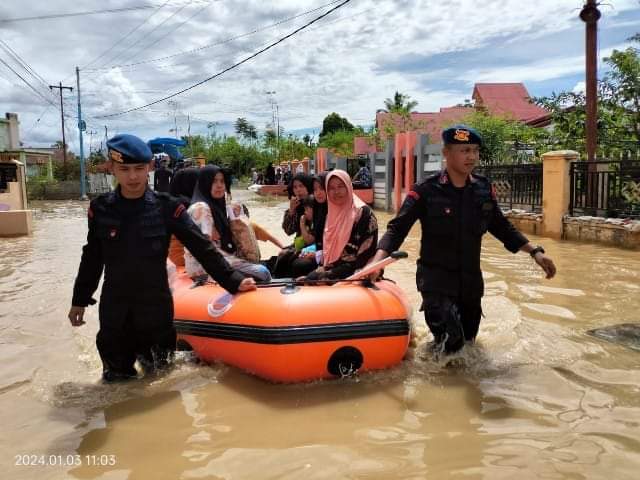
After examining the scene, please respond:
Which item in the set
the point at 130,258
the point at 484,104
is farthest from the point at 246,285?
the point at 484,104

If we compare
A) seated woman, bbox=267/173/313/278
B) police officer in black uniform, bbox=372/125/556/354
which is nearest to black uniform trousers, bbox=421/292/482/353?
police officer in black uniform, bbox=372/125/556/354

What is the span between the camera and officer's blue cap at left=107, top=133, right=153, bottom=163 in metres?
2.78

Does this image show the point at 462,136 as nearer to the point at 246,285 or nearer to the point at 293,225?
the point at 246,285

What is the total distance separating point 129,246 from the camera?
2.89m

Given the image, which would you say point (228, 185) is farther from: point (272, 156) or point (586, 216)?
point (272, 156)

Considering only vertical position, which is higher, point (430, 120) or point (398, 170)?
point (430, 120)

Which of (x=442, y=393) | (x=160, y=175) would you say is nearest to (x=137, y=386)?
(x=442, y=393)

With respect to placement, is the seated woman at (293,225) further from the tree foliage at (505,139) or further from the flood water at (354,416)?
the tree foliage at (505,139)

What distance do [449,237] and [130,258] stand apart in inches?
69.7

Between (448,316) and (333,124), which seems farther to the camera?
(333,124)

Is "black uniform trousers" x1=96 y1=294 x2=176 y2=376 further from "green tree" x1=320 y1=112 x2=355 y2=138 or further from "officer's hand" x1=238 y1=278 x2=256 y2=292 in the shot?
"green tree" x1=320 y1=112 x2=355 y2=138

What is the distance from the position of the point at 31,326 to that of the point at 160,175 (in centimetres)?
533

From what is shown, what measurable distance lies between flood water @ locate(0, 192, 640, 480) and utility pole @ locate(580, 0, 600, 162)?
6806mm

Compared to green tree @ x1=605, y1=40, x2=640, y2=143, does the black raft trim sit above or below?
below
